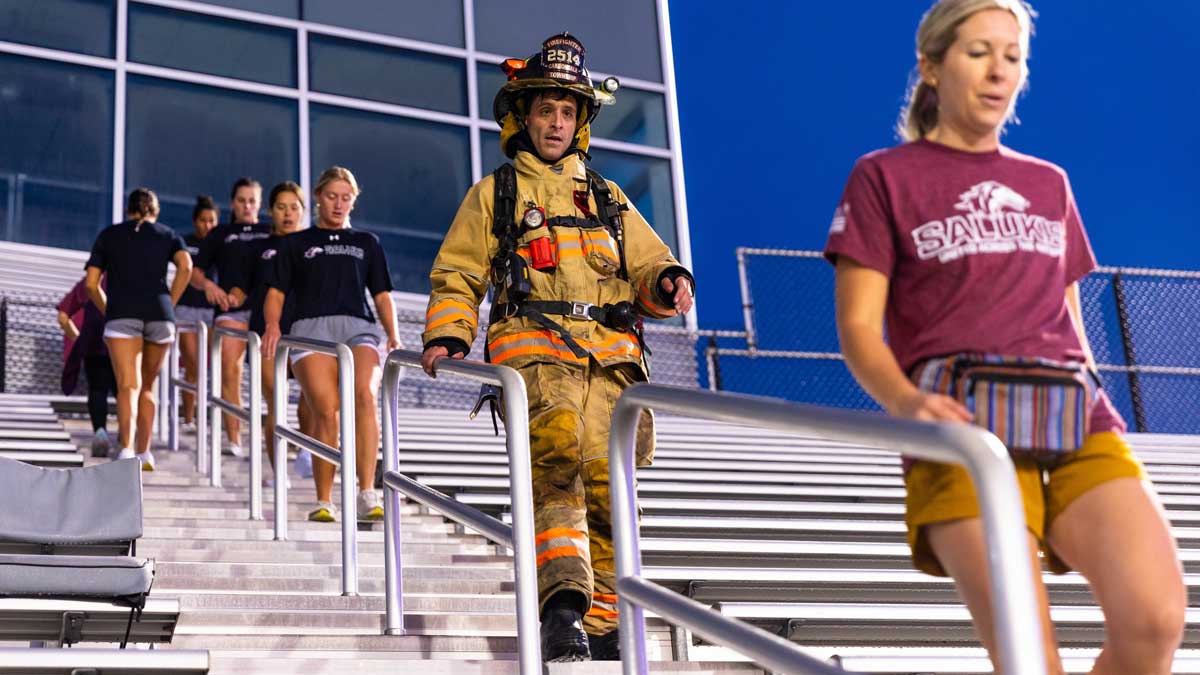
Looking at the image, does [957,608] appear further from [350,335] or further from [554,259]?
[350,335]

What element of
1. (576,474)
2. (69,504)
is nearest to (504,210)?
(576,474)

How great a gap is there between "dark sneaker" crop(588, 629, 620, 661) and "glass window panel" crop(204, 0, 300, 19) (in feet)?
38.3

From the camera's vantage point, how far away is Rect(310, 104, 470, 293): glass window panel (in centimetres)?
1498

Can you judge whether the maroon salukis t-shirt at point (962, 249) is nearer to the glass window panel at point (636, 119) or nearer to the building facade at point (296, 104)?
the building facade at point (296, 104)

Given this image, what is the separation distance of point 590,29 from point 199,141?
4321 millimetres

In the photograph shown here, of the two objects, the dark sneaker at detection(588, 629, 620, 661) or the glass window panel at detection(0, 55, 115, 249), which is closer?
the dark sneaker at detection(588, 629, 620, 661)

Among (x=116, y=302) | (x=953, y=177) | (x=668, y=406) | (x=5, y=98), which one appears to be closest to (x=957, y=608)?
(x=668, y=406)

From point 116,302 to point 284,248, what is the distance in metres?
1.54

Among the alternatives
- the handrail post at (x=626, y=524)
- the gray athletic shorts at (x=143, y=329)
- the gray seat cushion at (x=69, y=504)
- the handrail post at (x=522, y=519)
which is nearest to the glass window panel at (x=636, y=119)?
the gray athletic shorts at (x=143, y=329)

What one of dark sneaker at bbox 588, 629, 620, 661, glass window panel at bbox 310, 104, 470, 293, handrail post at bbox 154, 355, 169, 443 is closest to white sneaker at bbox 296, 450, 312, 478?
handrail post at bbox 154, 355, 169, 443

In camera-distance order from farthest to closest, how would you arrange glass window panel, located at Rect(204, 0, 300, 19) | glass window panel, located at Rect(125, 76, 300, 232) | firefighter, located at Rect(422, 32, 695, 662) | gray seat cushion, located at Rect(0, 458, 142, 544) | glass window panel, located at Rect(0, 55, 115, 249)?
glass window panel, located at Rect(204, 0, 300, 19) < glass window panel, located at Rect(125, 76, 300, 232) < glass window panel, located at Rect(0, 55, 115, 249) < gray seat cushion, located at Rect(0, 458, 142, 544) < firefighter, located at Rect(422, 32, 695, 662)

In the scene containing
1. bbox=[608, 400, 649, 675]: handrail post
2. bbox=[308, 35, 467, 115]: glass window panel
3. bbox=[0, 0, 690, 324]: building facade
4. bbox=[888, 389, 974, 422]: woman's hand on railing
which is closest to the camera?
bbox=[888, 389, 974, 422]: woman's hand on railing

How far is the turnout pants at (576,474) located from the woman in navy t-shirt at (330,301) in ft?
7.84

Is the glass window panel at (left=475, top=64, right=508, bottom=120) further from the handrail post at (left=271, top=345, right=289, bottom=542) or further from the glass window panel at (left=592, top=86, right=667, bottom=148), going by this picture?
the handrail post at (left=271, top=345, right=289, bottom=542)
